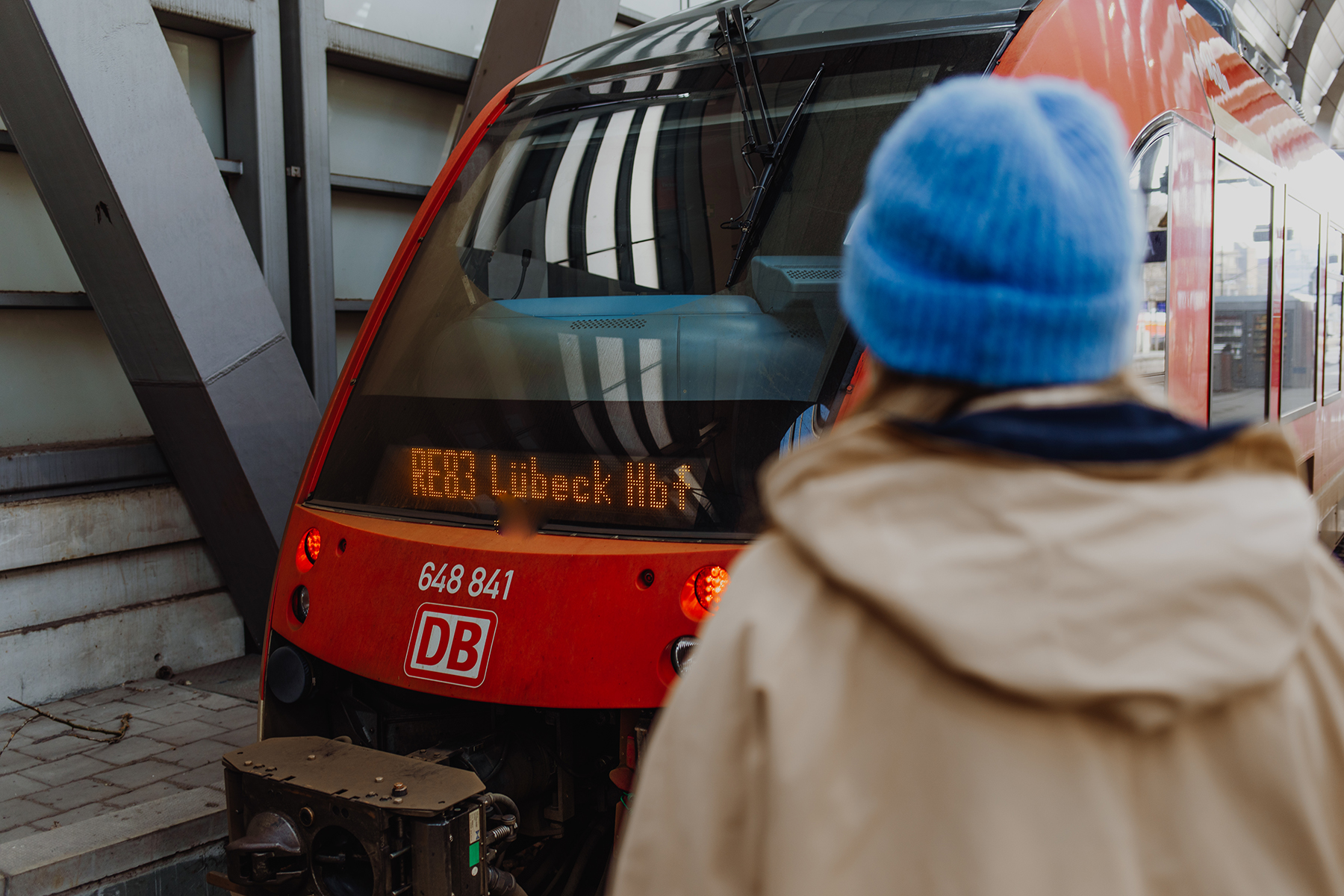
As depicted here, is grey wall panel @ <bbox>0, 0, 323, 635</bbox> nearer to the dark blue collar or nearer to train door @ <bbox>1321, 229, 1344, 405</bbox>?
the dark blue collar

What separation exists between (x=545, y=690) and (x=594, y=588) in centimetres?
25

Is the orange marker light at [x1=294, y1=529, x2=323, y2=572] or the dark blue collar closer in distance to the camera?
the dark blue collar

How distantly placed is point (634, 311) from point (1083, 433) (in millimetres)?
2216

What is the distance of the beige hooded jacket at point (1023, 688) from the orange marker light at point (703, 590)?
152cm

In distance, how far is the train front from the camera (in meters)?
2.50

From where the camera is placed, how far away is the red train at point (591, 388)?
2523mm

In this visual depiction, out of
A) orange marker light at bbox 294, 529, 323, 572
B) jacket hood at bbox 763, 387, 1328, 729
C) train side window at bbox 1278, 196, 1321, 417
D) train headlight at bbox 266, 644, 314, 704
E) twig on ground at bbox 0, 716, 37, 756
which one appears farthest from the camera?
train side window at bbox 1278, 196, 1321, 417

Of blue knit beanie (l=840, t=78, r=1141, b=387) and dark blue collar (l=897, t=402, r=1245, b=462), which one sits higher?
blue knit beanie (l=840, t=78, r=1141, b=387)

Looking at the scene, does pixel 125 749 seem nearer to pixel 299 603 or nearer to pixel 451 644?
pixel 299 603

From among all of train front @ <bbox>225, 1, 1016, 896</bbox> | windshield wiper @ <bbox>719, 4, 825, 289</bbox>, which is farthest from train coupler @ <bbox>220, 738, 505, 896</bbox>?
windshield wiper @ <bbox>719, 4, 825, 289</bbox>

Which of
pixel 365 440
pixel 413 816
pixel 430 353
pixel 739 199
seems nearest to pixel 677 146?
pixel 739 199

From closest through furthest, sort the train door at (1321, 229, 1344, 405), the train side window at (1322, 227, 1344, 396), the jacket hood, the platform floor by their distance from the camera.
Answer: the jacket hood, the platform floor, the train door at (1321, 229, 1344, 405), the train side window at (1322, 227, 1344, 396)

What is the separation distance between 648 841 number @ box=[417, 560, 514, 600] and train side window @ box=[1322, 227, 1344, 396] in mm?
5512

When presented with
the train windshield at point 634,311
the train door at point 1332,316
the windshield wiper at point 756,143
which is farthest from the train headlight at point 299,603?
the train door at point 1332,316
